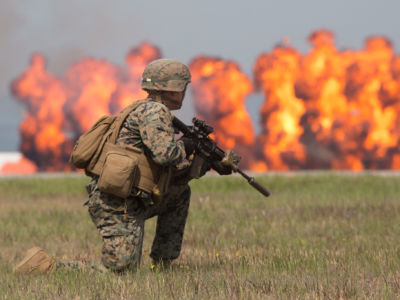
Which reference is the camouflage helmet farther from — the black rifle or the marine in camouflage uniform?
the black rifle

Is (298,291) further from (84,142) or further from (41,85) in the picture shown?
(41,85)

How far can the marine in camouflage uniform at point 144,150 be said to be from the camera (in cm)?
616

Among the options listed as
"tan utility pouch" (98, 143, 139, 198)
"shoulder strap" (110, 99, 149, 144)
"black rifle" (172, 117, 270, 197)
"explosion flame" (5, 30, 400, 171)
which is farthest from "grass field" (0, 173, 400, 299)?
"explosion flame" (5, 30, 400, 171)

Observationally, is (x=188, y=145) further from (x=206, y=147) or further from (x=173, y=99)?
(x=173, y=99)

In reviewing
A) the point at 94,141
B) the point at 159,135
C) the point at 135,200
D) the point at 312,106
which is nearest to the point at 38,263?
the point at 135,200

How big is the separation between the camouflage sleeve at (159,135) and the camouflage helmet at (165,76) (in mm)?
276

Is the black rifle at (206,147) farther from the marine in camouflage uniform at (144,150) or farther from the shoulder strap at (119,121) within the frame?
the shoulder strap at (119,121)

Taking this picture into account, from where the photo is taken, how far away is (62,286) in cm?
601

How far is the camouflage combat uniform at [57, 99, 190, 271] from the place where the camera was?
6145mm

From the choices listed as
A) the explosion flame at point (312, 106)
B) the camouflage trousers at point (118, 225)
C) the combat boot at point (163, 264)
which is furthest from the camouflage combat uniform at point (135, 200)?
the explosion flame at point (312, 106)

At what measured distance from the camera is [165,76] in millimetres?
6449

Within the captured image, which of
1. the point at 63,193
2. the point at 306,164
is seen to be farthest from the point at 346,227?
the point at 306,164

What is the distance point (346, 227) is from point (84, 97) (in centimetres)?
4017

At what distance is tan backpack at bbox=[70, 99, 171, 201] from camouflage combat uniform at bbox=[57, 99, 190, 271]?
0.25 ft
